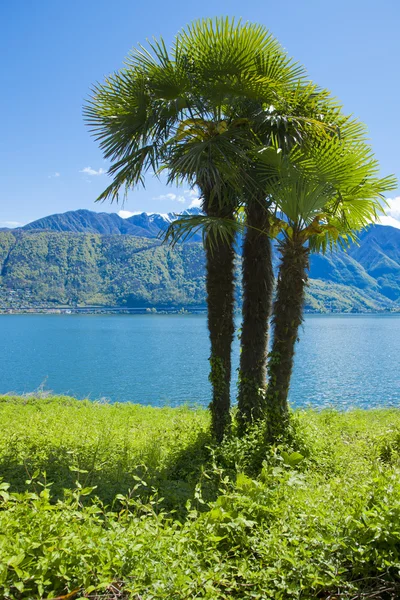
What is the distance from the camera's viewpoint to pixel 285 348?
7316mm

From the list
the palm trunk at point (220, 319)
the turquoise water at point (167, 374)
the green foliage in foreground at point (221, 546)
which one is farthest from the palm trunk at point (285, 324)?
the turquoise water at point (167, 374)

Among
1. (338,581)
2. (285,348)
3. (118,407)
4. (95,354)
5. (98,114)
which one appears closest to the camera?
(338,581)

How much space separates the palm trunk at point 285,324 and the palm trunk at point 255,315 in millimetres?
1048

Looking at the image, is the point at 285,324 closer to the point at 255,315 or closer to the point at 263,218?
the point at 255,315

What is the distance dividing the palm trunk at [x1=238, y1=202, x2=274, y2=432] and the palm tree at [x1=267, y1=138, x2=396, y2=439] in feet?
2.56

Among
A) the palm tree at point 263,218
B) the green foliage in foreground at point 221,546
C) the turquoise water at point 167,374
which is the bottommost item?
the turquoise water at point 167,374

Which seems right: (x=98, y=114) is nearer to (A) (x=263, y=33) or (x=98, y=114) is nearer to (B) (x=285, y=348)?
(A) (x=263, y=33)

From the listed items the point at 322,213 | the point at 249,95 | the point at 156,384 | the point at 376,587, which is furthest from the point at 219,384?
the point at 156,384

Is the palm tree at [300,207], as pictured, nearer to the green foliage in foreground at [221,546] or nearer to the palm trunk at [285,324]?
the palm trunk at [285,324]

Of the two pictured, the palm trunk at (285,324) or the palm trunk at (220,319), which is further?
the palm trunk at (220,319)

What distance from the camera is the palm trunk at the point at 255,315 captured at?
8.38 m

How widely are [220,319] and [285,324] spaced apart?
1.43m

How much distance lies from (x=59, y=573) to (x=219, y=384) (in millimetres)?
6211

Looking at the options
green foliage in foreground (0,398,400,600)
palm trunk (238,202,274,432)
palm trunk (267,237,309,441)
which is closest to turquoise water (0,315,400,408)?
palm trunk (238,202,274,432)
